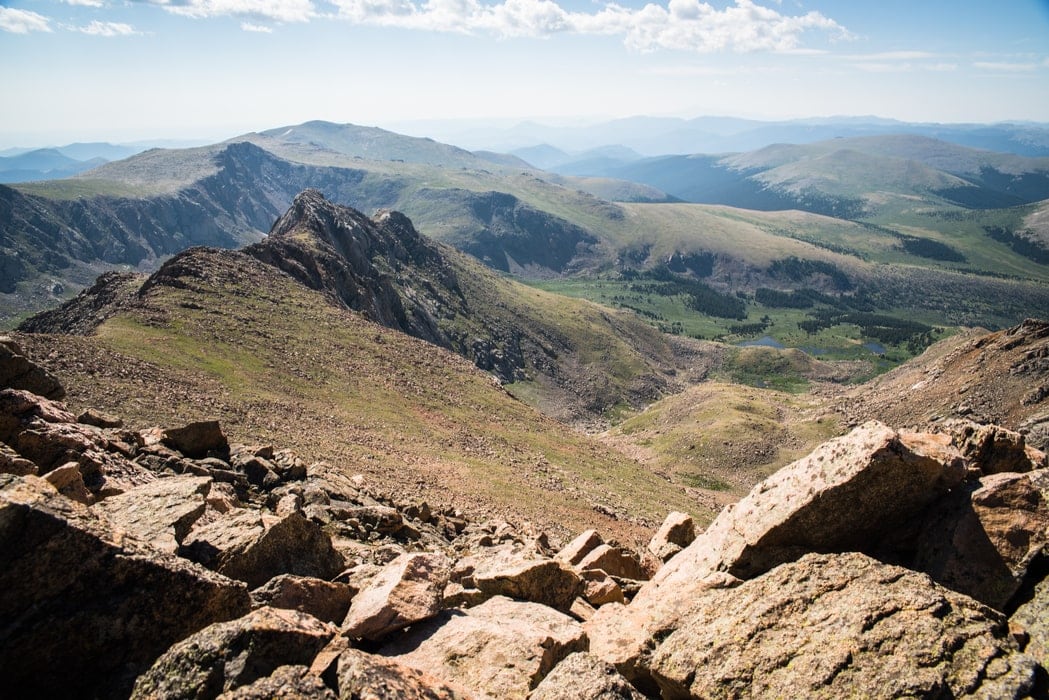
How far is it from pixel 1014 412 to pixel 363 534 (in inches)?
4258

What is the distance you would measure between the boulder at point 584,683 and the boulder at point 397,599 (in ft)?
13.5

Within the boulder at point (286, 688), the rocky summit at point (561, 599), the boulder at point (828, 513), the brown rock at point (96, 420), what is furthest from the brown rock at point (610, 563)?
the brown rock at point (96, 420)

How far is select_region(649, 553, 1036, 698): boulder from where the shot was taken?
33.6ft

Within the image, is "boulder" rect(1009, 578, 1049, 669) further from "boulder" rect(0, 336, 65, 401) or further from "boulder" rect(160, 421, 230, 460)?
"boulder" rect(0, 336, 65, 401)

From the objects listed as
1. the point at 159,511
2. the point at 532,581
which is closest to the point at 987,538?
the point at 532,581

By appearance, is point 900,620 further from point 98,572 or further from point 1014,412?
point 1014,412

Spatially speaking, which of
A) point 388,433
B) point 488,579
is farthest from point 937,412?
point 488,579

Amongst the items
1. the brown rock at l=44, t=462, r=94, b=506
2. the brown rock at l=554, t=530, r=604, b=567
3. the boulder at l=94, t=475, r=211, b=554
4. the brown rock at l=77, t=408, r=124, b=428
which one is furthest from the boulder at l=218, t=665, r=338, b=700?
the brown rock at l=77, t=408, r=124, b=428

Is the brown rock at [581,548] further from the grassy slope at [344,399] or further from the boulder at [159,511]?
the grassy slope at [344,399]

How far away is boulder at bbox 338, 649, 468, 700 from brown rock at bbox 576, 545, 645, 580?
1260 centimetres

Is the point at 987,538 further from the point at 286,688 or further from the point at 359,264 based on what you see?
the point at 359,264

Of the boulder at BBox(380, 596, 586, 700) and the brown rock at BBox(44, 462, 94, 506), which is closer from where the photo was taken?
the boulder at BBox(380, 596, 586, 700)

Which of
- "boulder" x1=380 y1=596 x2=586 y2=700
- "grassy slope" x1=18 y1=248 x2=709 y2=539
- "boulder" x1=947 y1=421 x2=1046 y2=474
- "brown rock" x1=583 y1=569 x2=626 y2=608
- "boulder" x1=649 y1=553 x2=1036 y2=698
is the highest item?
"boulder" x1=947 y1=421 x2=1046 y2=474

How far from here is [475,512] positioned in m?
44.3
